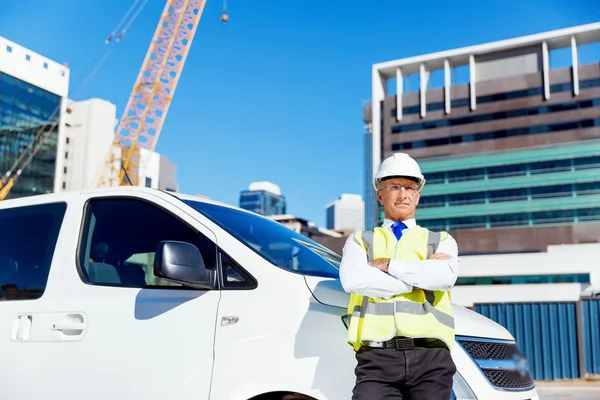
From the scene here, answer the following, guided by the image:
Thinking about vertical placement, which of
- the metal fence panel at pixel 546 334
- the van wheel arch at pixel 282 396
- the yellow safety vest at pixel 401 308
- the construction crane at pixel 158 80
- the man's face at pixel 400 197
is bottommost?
the metal fence panel at pixel 546 334

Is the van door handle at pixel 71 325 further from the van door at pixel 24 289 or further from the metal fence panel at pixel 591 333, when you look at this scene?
the metal fence panel at pixel 591 333

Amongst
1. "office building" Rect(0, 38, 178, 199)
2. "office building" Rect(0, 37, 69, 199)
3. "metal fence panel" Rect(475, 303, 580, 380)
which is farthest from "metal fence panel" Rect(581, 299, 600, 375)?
"office building" Rect(0, 37, 69, 199)

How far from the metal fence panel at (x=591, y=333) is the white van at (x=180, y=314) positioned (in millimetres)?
26365

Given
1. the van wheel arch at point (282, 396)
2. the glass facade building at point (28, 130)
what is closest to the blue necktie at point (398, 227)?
the van wheel arch at point (282, 396)

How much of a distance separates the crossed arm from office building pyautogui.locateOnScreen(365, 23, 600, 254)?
256 ft

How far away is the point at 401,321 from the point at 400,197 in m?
0.54

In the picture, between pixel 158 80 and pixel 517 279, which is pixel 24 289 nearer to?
pixel 517 279

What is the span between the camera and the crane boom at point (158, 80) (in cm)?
5525

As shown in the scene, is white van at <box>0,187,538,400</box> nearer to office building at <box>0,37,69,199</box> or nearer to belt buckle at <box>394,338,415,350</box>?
belt buckle at <box>394,338,415,350</box>

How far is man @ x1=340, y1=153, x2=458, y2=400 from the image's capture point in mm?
2221

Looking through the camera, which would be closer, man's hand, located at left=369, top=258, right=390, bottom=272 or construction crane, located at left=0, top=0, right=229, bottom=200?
man's hand, located at left=369, top=258, right=390, bottom=272

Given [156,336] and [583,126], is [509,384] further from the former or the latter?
[583,126]

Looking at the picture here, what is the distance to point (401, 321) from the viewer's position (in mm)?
2236

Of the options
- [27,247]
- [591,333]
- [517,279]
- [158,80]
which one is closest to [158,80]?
[158,80]
